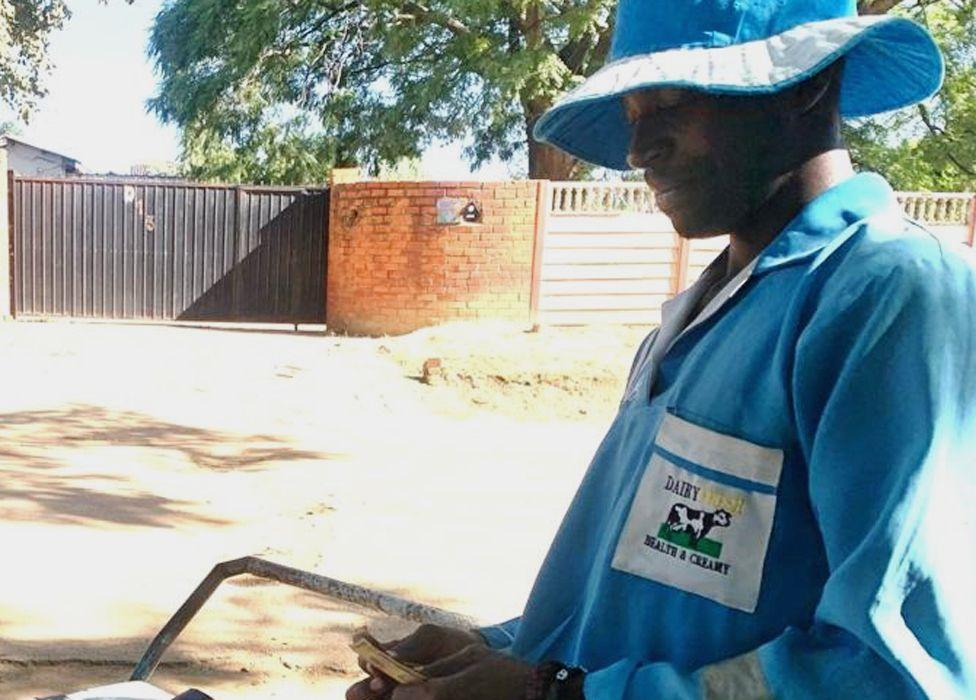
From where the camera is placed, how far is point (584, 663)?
105 cm

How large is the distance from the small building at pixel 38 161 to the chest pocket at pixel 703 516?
35357 millimetres

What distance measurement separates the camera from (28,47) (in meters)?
19.0

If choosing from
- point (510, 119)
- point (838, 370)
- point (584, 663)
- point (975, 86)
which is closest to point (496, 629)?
point (584, 663)

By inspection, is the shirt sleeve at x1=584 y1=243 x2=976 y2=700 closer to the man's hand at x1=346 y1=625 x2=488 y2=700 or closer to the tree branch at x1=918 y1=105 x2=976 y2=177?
the man's hand at x1=346 y1=625 x2=488 y2=700

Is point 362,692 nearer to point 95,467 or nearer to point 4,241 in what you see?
point 95,467

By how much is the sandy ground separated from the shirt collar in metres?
2.83

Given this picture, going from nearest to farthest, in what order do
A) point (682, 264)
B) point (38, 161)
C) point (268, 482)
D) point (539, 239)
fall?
point (268, 482) < point (539, 239) < point (682, 264) < point (38, 161)

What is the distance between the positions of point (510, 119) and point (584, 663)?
19067 millimetres

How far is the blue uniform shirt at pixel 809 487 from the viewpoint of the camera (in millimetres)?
826

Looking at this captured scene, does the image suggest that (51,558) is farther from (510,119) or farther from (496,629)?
(510,119)

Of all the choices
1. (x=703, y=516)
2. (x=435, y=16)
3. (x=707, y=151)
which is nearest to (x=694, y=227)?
(x=707, y=151)

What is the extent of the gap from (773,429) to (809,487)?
0.19ft

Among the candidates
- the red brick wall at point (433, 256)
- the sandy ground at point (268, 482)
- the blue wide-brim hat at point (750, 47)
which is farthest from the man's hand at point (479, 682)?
the red brick wall at point (433, 256)

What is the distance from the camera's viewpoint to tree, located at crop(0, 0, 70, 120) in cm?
1873
